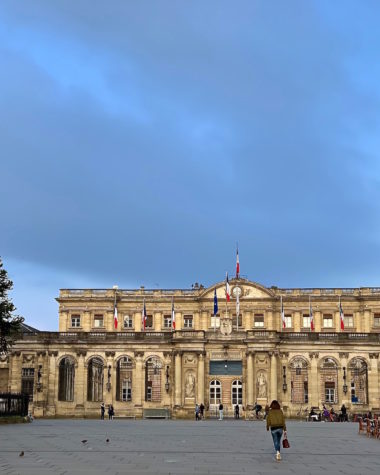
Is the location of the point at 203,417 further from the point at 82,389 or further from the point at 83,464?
the point at 83,464

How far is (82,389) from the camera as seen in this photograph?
69625 millimetres

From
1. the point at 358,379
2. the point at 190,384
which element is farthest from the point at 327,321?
the point at 190,384

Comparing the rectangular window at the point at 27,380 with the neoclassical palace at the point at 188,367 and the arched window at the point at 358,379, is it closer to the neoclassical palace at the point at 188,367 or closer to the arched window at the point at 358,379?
the neoclassical palace at the point at 188,367

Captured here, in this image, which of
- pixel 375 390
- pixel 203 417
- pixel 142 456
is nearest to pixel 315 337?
pixel 375 390

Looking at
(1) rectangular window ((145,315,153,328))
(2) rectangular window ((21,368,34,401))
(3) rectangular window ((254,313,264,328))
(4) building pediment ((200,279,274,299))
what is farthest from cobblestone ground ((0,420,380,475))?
(1) rectangular window ((145,315,153,328))

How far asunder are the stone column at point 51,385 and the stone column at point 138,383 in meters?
7.54

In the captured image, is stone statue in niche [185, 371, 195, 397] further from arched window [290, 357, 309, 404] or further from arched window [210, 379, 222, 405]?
arched window [290, 357, 309, 404]

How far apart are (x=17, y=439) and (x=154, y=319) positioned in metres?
65.6

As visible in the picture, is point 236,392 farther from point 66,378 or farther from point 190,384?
point 66,378

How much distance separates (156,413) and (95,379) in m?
11.5

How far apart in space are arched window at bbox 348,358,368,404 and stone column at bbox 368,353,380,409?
0.92 m

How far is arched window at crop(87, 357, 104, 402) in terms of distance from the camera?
71.2 m

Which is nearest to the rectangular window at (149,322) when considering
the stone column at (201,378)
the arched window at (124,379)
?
the arched window at (124,379)

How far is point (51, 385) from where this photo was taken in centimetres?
6994
